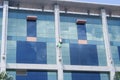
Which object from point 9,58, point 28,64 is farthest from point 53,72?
point 9,58

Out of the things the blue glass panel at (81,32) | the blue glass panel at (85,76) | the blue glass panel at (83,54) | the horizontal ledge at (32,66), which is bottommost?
the blue glass panel at (85,76)

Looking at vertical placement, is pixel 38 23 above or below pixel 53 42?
above

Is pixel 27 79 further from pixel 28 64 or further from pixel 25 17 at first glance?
pixel 25 17

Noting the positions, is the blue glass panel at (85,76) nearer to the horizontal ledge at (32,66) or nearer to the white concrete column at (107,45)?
the white concrete column at (107,45)

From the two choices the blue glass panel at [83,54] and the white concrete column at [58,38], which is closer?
the white concrete column at [58,38]

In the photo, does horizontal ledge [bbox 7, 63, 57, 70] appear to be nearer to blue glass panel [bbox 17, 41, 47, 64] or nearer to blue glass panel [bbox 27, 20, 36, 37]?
blue glass panel [bbox 17, 41, 47, 64]

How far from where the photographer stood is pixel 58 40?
153ft

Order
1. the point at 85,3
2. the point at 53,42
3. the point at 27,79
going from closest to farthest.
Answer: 1. the point at 27,79
2. the point at 53,42
3. the point at 85,3

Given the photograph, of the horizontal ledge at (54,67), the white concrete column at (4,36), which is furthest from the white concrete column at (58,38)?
the white concrete column at (4,36)

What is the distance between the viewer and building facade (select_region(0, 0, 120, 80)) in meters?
44.5

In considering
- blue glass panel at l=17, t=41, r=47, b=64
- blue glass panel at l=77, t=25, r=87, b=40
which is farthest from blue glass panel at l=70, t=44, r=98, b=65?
blue glass panel at l=17, t=41, r=47, b=64

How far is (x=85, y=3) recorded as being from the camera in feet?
164

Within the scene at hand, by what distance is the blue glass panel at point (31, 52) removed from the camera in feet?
147

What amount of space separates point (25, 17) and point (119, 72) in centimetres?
1730
